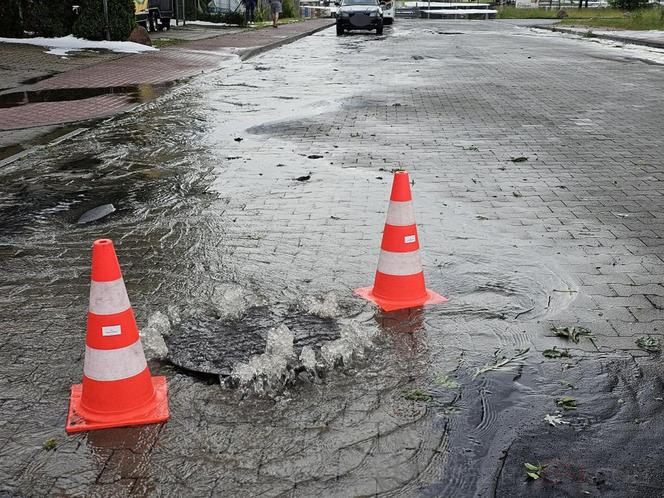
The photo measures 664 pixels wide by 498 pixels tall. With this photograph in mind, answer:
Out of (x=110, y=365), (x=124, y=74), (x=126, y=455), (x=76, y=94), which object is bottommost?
(x=126, y=455)

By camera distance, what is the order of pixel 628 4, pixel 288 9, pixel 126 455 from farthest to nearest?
pixel 288 9, pixel 628 4, pixel 126 455

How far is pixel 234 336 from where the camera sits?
3.97 m

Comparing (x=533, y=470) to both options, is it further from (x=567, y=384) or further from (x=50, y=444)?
(x=50, y=444)

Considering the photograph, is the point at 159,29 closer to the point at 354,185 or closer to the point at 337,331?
the point at 354,185

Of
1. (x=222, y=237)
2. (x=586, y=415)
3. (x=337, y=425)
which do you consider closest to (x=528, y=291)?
(x=586, y=415)

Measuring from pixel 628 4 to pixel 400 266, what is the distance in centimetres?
5105

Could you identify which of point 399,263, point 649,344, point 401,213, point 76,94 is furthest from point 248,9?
point 649,344

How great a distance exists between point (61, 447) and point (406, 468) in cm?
142

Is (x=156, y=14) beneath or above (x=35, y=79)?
above

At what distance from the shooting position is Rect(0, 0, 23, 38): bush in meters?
Answer: 20.9

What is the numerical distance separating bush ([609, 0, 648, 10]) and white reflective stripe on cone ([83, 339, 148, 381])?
51939mm

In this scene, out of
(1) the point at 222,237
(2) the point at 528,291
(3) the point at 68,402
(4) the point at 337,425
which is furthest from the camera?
(1) the point at 222,237

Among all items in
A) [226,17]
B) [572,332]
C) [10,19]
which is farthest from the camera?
[226,17]

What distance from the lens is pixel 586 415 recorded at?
3.23 meters
